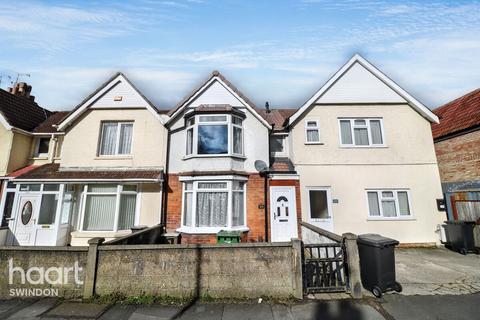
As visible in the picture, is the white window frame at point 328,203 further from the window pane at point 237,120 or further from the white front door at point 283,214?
the window pane at point 237,120

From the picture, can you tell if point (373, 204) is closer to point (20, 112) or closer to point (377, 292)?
point (377, 292)

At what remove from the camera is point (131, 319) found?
14.5ft

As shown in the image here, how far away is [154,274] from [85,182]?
7.04 m

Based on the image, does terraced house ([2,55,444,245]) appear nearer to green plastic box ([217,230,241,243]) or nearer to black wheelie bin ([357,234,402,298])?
green plastic box ([217,230,241,243])

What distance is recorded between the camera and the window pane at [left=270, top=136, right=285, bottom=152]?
11812 mm

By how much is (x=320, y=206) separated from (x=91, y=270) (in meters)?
9.03

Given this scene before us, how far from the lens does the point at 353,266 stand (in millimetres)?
5223

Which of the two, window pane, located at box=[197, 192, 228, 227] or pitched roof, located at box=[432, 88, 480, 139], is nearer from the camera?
window pane, located at box=[197, 192, 228, 227]

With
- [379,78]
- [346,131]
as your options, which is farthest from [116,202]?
[379,78]

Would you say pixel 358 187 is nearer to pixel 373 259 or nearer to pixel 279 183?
pixel 279 183

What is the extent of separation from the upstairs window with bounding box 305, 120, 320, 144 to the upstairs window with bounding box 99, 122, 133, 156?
8.92 m

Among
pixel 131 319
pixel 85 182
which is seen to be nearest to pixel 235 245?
pixel 131 319

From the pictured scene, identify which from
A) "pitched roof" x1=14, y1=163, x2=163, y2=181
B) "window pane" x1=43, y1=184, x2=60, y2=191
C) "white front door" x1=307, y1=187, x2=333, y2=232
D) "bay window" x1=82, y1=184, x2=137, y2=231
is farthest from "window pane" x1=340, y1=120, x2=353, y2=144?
"window pane" x1=43, y1=184, x2=60, y2=191

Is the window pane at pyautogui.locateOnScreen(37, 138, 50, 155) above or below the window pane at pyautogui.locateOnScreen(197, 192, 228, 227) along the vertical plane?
above
